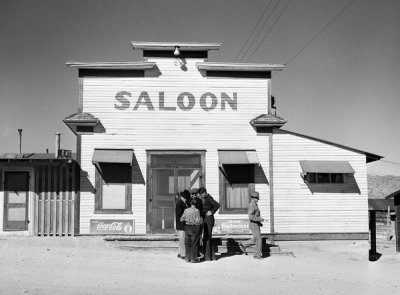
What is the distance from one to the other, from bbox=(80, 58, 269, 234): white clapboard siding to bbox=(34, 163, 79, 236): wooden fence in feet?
1.61

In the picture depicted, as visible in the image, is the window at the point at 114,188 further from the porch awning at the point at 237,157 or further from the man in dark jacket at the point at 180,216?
the man in dark jacket at the point at 180,216

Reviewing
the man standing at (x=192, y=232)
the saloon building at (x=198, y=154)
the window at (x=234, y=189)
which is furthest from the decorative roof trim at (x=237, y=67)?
the man standing at (x=192, y=232)

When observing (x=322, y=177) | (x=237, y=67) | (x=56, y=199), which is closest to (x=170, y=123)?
(x=237, y=67)

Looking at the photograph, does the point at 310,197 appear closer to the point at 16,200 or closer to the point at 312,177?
the point at 312,177

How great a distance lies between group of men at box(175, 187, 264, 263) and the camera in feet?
43.2

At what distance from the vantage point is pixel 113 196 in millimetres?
16672

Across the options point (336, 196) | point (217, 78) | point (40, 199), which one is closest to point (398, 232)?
point (336, 196)

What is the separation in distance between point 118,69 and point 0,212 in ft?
20.0

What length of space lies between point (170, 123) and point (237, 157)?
2.54 m

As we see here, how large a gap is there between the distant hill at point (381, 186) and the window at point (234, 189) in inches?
1967

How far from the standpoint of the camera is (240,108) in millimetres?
17422

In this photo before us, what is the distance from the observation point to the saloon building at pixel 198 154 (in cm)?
1675

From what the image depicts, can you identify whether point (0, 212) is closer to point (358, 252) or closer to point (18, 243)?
point (18, 243)

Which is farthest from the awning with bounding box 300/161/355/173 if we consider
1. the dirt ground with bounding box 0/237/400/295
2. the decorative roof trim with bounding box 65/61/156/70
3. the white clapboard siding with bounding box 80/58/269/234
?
the decorative roof trim with bounding box 65/61/156/70
